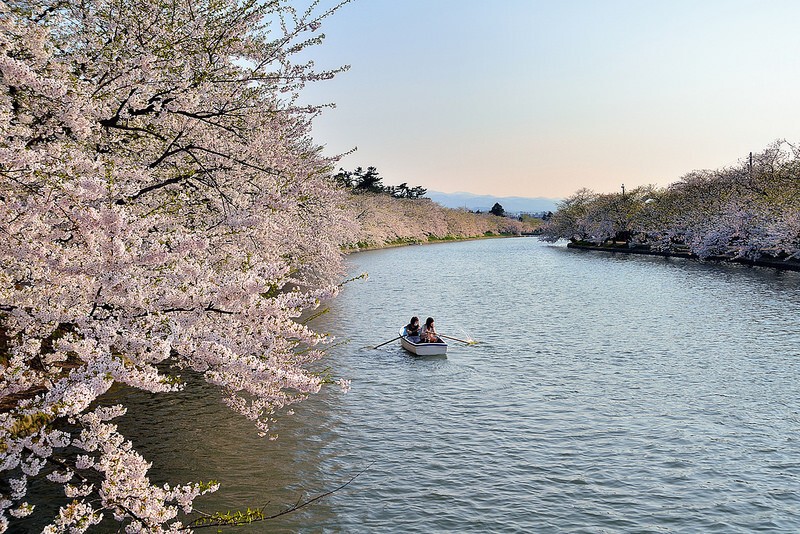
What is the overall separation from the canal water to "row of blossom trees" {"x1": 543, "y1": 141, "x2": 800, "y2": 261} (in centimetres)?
3117

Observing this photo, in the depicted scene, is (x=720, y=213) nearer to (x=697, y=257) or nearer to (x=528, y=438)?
(x=697, y=257)

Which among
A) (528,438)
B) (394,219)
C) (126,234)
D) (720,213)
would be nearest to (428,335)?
(528,438)

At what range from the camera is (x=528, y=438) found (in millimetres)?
15203

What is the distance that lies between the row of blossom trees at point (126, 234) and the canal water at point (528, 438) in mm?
2503

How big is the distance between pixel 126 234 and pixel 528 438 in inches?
423

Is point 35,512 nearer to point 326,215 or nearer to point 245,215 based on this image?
point 245,215

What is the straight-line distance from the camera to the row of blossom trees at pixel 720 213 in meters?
56.4

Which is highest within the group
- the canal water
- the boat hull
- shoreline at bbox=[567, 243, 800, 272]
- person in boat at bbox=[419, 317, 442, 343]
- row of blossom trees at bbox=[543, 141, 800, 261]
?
row of blossom trees at bbox=[543, 141, 800, 261]

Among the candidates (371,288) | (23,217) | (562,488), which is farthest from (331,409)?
(371,288)

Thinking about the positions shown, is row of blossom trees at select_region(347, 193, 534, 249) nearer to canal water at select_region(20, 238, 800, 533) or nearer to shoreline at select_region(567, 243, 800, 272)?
shoreline at select_region(567, 243, 800, 272)

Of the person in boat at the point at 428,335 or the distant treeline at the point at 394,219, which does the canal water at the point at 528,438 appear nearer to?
the person in boat at the point at 428,335

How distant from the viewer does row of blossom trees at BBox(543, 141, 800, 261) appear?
56.4 m

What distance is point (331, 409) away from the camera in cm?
1780

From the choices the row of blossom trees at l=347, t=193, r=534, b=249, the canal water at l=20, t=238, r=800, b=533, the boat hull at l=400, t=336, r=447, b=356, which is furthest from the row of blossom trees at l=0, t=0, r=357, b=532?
the row of blossom trees at l=347, t=193, r=534, b=249
